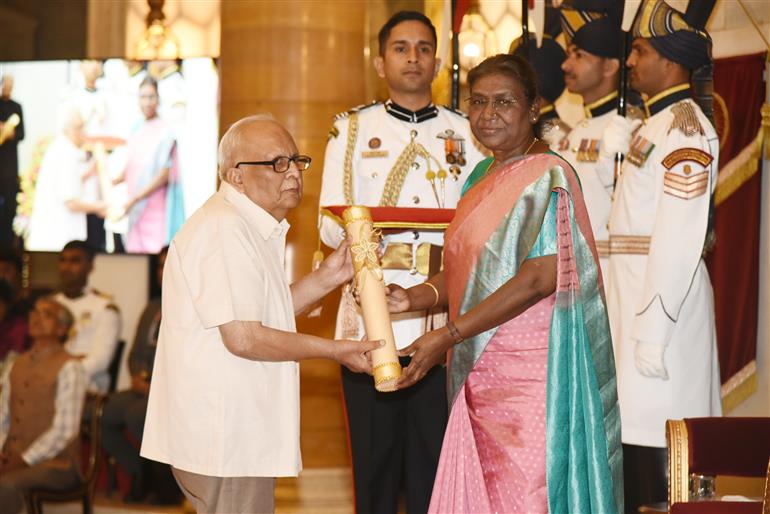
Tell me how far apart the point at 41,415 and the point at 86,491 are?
0.46 meters

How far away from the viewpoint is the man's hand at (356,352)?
11.6ft

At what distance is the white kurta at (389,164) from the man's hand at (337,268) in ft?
1.09

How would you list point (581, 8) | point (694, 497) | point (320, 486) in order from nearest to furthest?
point (694, 497), point (581, 8), point (320, 486)

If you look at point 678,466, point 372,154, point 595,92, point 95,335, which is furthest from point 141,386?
point 678,466

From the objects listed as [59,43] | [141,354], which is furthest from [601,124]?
[59,43]

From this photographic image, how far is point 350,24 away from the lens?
268 inches

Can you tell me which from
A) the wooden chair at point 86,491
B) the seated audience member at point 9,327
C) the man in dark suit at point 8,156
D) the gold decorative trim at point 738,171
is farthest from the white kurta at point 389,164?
the man in dark suit at point 8,156

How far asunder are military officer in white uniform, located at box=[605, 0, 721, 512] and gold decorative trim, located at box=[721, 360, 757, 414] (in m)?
0.92

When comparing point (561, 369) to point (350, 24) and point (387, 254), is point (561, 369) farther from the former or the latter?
point (350, 24)

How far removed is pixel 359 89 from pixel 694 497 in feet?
11.1

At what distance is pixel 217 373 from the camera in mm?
3404

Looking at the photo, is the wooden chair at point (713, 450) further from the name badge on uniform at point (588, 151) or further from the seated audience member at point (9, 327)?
the seated audience member at point (9, 327)

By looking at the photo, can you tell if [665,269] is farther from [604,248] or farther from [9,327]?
[9,327]

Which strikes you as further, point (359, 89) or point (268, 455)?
point (359, 89)
